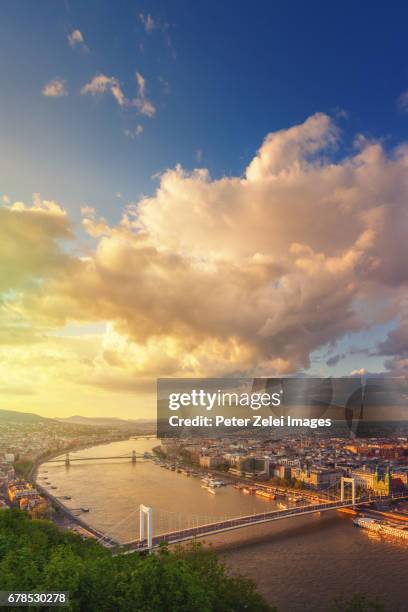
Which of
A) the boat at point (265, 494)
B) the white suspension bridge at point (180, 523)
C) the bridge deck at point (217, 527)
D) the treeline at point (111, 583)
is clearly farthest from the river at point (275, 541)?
the treeline at point (111, 583)

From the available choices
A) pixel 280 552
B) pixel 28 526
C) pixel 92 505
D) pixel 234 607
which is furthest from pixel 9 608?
pixel 92 505

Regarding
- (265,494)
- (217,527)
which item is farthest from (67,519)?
(265,494)

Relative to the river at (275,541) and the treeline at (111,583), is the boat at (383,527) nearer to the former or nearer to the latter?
the river at (275,541)

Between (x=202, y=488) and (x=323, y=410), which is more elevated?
(x=323, y=410)

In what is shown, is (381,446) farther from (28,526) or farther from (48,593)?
(48,593)

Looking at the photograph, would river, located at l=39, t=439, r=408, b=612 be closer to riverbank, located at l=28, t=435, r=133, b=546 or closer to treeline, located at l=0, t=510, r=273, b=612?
riverbank, located at l=28, t=435, r=133, b=546

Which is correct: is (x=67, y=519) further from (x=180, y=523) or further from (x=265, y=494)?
(x=265, y=494)
